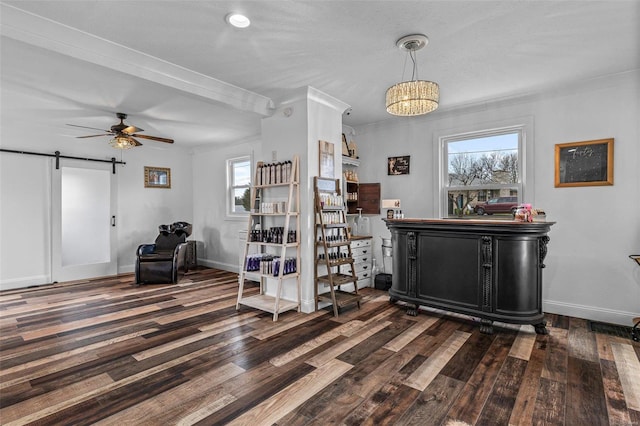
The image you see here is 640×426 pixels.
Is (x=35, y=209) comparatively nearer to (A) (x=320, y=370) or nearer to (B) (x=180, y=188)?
(B) (x=180, y=188)

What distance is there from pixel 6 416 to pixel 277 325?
210cm

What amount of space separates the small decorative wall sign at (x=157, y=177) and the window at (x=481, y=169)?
564 centimetres

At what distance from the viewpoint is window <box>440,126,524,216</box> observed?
4.17m

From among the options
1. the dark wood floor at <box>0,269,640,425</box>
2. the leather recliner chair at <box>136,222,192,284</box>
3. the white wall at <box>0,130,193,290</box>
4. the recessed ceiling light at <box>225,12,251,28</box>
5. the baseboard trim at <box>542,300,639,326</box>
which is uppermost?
the recessed ceiling light at <box>225,12,251,28</box>

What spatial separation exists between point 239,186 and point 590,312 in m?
5.82

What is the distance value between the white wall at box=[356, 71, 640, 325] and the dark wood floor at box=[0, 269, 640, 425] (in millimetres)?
412

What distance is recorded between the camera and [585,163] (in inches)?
144

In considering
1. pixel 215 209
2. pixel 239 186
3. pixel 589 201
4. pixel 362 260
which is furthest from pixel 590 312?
pixel 215 209

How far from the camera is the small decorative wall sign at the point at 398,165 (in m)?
5.05

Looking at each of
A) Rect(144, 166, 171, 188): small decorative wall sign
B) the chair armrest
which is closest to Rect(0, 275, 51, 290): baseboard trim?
the chair armrest

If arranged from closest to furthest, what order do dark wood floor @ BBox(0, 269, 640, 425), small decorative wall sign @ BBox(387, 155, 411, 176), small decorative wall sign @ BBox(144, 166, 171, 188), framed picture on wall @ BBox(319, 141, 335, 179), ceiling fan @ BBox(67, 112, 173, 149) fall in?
dark wood floor @ BBox(0, 269, 640, 425), framed picture on wall @ BBox(319, 141, 335, 179), ceiling fan @ BBox(67, 112, 173, 149), small decorative wall sign @ BBox(387, 155, 411, 176), small decorative wall sign @ BBox(144, 166, 171, 188)

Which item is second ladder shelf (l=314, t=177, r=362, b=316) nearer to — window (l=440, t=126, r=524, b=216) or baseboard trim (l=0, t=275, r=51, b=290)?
window (l=440, t=126, r=524, b=216)

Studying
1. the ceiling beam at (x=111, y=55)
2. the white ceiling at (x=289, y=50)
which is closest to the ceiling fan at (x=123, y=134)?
the white ceiling at (x=289, y=50)

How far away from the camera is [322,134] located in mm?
4152
